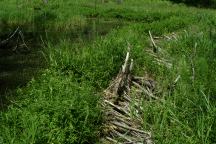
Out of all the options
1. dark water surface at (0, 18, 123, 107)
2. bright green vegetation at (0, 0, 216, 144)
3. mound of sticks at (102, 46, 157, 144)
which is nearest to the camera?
bright green vegetation at (0, 0, 216, 144)

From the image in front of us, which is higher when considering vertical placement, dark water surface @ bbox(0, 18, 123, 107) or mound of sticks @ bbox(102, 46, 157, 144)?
mound of sticks @ bbox(102, 46, 157, 144)

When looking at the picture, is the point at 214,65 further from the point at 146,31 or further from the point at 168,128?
the point at 146,31

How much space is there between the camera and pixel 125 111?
1084cm

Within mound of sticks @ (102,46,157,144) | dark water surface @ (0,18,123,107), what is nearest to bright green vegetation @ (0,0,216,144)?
mound of sticks @ (102,46,157,144)

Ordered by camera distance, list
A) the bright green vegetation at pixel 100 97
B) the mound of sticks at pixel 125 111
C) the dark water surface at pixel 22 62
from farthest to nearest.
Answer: the dark water surface at pixel 22 62
the mound of sticks at pixel 125 111
the bright green vegetation at pixel 100 97

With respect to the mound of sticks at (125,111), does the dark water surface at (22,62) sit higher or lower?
lower

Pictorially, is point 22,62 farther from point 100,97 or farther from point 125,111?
point 125,111

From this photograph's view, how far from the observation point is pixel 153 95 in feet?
39.0

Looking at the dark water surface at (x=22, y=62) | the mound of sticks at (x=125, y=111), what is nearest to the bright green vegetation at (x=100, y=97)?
the mound of sticks at (x=125, y=111)

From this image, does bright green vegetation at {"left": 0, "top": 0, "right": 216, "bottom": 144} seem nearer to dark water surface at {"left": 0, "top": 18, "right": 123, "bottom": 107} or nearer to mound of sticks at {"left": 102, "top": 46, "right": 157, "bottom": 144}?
mound of sticks at {"left": 102, "top": 46, "right": 157, "bottom": 144}

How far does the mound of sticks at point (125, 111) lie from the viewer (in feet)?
32.6

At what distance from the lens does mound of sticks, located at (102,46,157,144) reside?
9.94m

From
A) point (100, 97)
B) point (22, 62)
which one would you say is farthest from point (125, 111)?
point (22, 62)

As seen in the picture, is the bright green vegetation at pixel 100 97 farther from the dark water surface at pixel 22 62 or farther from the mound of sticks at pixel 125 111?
the dark water surface at pixel 22 62
